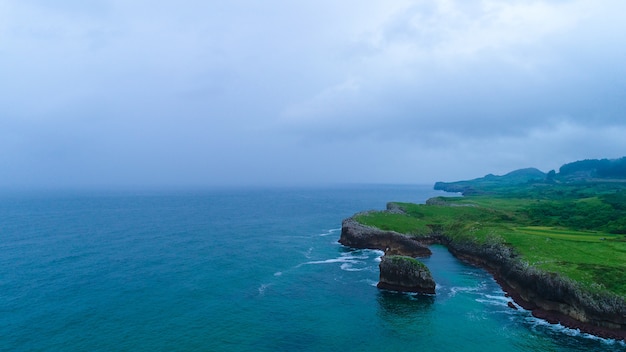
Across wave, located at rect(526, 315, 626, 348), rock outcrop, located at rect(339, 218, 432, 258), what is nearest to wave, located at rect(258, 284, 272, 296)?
rock outcrop, located at rect(339, 218, 432, 258)

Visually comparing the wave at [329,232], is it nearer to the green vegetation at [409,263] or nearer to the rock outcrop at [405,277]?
the rock outcrop at [405,277]

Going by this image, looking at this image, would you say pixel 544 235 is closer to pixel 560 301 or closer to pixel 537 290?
pixel 537 290

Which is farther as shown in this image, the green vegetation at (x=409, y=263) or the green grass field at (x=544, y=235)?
the green vegetation at (x=409, y=263)

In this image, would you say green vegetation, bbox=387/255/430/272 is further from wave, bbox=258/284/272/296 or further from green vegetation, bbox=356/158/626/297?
wave, bbox=258/284/272/296

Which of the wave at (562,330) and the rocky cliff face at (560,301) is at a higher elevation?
the rocky cliff face at (560,301)

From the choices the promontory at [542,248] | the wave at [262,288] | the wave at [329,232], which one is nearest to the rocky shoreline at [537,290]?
the promontory at [542,248]

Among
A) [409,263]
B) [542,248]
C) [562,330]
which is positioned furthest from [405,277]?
[542,248]
